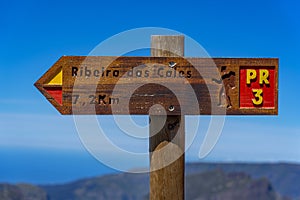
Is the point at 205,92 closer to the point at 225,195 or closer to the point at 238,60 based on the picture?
the point at 238,60

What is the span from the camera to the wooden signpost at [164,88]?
205 inches

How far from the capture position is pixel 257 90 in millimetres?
Answer: 5324

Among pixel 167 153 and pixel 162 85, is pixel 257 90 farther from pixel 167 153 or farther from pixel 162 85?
pixel 167 153

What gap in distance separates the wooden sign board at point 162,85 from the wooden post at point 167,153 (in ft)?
0.36

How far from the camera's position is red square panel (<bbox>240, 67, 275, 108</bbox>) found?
531 centimetres

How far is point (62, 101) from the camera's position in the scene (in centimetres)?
518

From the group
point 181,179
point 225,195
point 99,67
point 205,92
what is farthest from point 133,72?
point 225,195

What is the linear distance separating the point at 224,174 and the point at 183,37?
7582 inches

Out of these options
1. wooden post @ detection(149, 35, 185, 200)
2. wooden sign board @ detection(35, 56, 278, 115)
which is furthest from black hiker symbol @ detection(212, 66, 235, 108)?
wooden post @ detection(149, 35, 185, 200)

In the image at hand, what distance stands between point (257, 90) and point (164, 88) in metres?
0.73

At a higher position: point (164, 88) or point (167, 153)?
point (164, 88)

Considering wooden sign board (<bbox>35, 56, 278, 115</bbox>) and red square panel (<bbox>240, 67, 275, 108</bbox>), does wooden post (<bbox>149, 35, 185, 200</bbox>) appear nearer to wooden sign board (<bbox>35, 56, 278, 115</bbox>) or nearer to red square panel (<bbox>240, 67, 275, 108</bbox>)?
wooden sign board (<bbox>35, 56, 278, 115</bbox>)

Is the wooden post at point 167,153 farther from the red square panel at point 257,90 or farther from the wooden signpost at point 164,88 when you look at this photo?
the red square panel at point 257,90

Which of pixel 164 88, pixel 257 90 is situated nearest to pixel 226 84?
pixel 257 90
